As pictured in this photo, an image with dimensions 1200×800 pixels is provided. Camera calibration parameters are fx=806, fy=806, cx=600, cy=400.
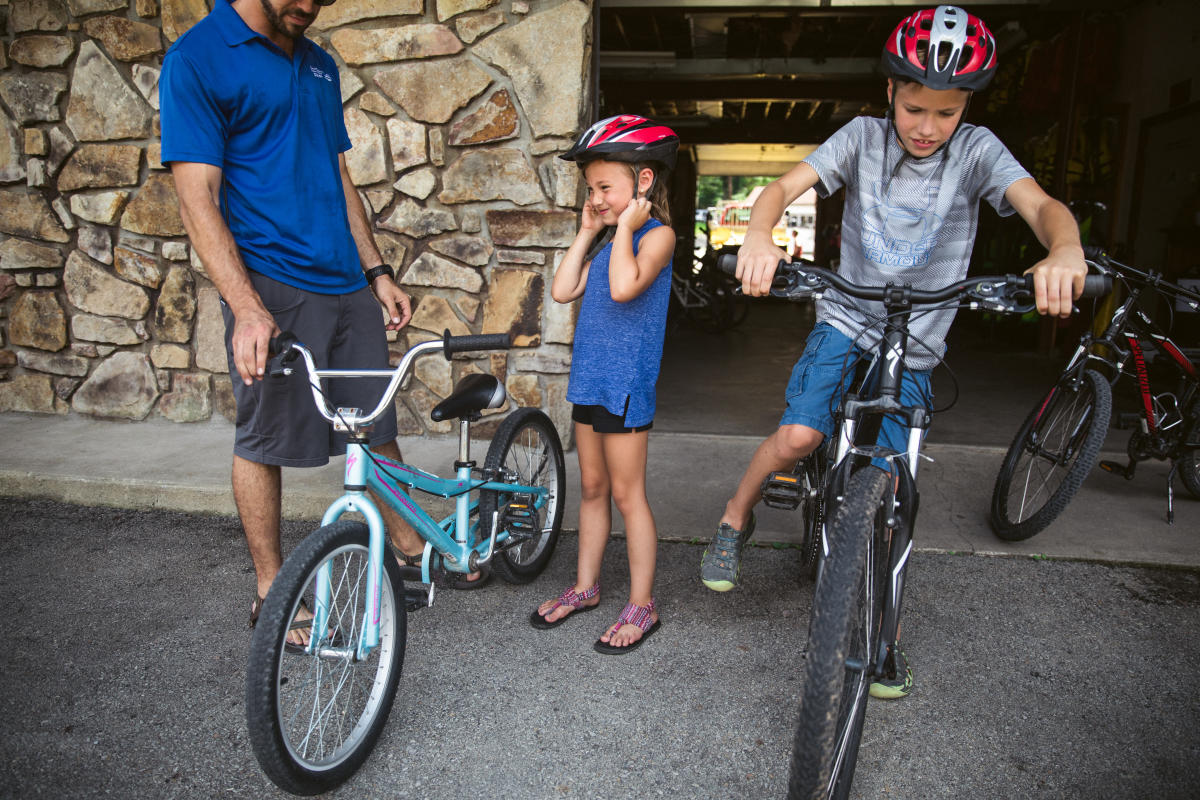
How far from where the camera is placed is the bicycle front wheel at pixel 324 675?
5.85 ft

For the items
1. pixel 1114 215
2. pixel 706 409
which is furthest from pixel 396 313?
pixel 1114 215

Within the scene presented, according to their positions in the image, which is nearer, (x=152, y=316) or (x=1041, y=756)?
(x=1041, y=756)

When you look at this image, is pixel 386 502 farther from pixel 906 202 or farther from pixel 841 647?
pixel 906 202

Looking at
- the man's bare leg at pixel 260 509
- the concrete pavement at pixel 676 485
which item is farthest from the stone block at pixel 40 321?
the man's bare leg at pixel 260 509

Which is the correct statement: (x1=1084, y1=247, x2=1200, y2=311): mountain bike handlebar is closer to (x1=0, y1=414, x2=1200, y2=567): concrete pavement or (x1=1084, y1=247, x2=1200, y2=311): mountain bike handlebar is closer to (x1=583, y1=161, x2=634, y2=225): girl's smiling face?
(x1=0, y1=414, x2=1200, y2=567): concrete pavement

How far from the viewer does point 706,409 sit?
19.0 ft

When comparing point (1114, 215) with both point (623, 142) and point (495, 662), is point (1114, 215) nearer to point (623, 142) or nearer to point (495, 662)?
point (623, 142)

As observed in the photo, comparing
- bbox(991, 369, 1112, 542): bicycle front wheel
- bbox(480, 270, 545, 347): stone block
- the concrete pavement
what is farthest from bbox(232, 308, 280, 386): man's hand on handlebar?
bbox(991, 369, 1112, 542): bicycle front wheel

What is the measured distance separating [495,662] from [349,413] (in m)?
1.02

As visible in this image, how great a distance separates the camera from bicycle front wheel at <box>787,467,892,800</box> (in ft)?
5.49

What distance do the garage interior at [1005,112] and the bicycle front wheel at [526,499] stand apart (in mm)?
1973

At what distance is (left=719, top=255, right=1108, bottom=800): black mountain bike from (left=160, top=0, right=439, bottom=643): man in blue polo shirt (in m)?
1.41

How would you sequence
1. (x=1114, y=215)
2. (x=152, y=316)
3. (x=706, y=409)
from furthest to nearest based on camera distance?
(x=1114, y=215) < (x=706, y=409) < (x=152, y=316)

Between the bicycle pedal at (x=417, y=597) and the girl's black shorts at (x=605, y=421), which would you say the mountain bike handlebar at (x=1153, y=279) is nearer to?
the girl's black shorts at (x=605, y=421)
